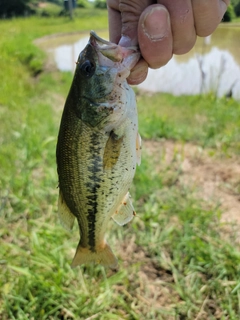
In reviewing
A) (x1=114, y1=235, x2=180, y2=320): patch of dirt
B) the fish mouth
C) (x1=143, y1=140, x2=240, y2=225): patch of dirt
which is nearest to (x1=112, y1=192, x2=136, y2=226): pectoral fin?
the fish mouth

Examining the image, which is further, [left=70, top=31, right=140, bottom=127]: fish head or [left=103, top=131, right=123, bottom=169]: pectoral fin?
[left=103, top=131, right=123, bottom=169]: pectoral fin

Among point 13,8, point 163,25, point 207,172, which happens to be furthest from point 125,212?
point 13,8

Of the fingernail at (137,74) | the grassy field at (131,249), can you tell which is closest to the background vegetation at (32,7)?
the grassy field at (131,249)

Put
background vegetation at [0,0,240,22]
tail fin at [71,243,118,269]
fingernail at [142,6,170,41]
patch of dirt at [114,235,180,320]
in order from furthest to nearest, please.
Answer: background vegetation at [0,0,240,22] < patch of dirt at [114,235,180,320] < tail fin at [71,243,118,269] < fingernail at [142,6,170,41]

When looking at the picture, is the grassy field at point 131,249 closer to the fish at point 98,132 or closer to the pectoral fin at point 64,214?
the pectoral fin at point 64,214

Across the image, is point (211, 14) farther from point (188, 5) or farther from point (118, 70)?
point (118, 70)

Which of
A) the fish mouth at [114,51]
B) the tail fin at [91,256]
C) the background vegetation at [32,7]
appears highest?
the fish mouth at [114,51]

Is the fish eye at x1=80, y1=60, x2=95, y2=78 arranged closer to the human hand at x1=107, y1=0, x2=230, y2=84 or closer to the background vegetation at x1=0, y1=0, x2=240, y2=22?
the human hand at x1=107, y1=0, x2=230, y2=84

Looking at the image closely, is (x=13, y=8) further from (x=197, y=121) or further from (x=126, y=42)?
(x=126, y=42)
